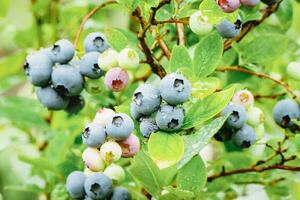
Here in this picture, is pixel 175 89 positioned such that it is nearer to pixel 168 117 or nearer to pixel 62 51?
pixel 168 117

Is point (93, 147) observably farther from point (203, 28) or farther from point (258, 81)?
point (258, 81)

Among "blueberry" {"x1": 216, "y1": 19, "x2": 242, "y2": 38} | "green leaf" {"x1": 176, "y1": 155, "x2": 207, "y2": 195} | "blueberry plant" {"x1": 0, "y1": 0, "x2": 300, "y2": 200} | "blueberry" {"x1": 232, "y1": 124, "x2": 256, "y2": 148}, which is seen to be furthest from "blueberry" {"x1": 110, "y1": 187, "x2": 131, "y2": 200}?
"blueberry" {"x1": 216, "y1": 19, "x2": 242, "y2": 38}

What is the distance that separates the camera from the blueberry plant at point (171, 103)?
930mm

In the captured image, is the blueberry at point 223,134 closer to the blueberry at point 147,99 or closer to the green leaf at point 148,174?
the green leaf at point 148,174

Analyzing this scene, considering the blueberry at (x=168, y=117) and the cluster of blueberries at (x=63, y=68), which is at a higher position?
the cluster of blueberries at (x=63, y=68)

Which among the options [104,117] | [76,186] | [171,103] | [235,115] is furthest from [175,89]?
[76,186]

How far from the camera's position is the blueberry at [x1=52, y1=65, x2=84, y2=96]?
44.8 inches

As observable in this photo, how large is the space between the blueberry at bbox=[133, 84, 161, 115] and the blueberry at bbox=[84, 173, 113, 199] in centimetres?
21

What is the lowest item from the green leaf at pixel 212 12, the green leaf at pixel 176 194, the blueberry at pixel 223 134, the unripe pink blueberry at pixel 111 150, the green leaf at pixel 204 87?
the green leaf at pixel 176 194

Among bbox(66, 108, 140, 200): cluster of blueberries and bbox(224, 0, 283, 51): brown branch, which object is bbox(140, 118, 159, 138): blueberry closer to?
bbox(66, 108, 140, 200): cluster of blueberries

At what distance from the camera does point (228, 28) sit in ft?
3.56

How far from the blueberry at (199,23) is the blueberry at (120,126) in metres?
0.21

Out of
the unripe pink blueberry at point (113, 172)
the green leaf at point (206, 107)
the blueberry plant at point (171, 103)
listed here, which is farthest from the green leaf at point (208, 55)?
the unripe pink blueberry at point (113, 172)

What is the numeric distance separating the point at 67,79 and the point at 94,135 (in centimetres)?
23
